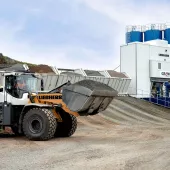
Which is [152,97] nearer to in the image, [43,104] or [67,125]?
[67,125]

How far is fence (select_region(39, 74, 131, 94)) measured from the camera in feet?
97.5

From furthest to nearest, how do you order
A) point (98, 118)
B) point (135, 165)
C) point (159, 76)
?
point (159, 76), point (98, 118), point (135, 165)

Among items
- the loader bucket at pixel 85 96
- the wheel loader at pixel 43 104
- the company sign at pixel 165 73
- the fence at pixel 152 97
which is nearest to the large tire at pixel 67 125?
the wheel loader at pixel 43 104

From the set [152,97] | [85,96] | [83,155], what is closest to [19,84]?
[85,96]

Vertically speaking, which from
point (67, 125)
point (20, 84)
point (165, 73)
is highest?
point (165, 73)

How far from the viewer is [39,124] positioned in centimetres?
1328

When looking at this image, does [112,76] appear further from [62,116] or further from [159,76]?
[62,116]

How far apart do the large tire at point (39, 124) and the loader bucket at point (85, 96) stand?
0.80 m

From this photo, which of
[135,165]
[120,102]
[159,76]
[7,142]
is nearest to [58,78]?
[120,102]

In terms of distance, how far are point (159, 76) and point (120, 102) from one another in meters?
9.90

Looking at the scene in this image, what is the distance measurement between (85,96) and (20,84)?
291 centimetres

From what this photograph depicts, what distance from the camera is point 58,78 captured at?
1192 inches

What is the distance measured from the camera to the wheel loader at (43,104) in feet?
41.7

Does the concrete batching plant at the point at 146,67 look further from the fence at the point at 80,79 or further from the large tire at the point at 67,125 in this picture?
the large tire at the point at 67,125
